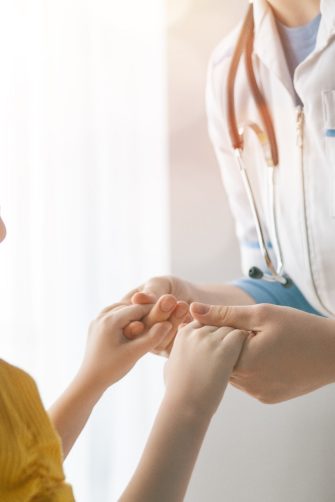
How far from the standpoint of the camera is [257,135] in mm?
1002

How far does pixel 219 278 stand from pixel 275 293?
0.29m

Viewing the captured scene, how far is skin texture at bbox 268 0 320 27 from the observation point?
3.09ft

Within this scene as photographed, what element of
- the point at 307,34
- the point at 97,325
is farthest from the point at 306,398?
the point at 307,34

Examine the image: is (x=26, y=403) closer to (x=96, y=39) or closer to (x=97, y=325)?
(x=97, y=325)

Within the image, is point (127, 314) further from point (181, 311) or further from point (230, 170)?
point (230, 170)

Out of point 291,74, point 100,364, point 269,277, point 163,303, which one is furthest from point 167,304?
point 291,74

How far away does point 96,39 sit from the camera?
1.40m

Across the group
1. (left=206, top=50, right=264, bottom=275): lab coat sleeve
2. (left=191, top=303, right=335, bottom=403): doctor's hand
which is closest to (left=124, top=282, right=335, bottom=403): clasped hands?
(left=191, top=303, right=335, bottom=403): doctor's hand

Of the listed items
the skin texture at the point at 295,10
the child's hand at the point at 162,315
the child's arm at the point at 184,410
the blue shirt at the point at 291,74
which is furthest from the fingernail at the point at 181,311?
the skin texture at the point at 295,10

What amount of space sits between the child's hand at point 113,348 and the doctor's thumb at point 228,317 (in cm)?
8

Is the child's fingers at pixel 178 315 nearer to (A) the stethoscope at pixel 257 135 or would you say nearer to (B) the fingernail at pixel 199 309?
(B) the fingernail at pixel 199 309

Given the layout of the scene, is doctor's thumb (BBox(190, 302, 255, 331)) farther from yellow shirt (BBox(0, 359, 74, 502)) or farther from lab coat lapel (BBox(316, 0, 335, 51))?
lab coat lapel (BBox(316, 0, 335, 51))

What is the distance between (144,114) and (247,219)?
1.40 ft

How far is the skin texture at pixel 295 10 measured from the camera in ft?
3.09
